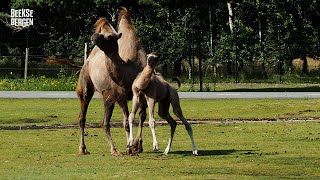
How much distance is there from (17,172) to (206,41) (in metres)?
41.5

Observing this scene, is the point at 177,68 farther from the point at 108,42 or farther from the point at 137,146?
A: the point at 108,42

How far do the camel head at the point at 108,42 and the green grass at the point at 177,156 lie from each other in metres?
1.95

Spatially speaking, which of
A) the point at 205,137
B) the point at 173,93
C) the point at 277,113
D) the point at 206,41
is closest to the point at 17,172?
the point at 173,93

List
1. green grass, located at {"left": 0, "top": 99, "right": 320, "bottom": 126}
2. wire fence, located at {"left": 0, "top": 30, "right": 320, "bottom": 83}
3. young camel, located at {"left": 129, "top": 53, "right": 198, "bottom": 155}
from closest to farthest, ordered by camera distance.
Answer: young camel, located at {"left": 129, "top": 53, "right": 198, "bottom": 155} < green grass, located at {"left": 0, "top": 99, "right": 320, "bottom": 126} < wire fence, located at {"left": 0, "top": 30, "right": 320, "bottom": 83}

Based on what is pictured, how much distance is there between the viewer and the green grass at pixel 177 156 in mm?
14484

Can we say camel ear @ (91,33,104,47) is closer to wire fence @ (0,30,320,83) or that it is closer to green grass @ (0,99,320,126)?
green grass @ (0,99,320,126)

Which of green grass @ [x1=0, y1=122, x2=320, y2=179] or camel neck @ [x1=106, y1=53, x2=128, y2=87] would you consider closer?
green grass @ [x1=0, y1=122, x2=320, y2=179]

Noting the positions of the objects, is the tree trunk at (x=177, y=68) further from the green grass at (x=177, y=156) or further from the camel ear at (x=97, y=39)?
the camel ear at (x=97, y=39)

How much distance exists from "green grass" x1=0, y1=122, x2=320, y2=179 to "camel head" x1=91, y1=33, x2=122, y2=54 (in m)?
1.95

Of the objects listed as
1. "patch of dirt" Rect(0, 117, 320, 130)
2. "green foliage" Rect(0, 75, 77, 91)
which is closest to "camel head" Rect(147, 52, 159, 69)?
"patch of dirt" Rect(0, 117, 320, 130)

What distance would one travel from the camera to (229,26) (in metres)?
69.1
